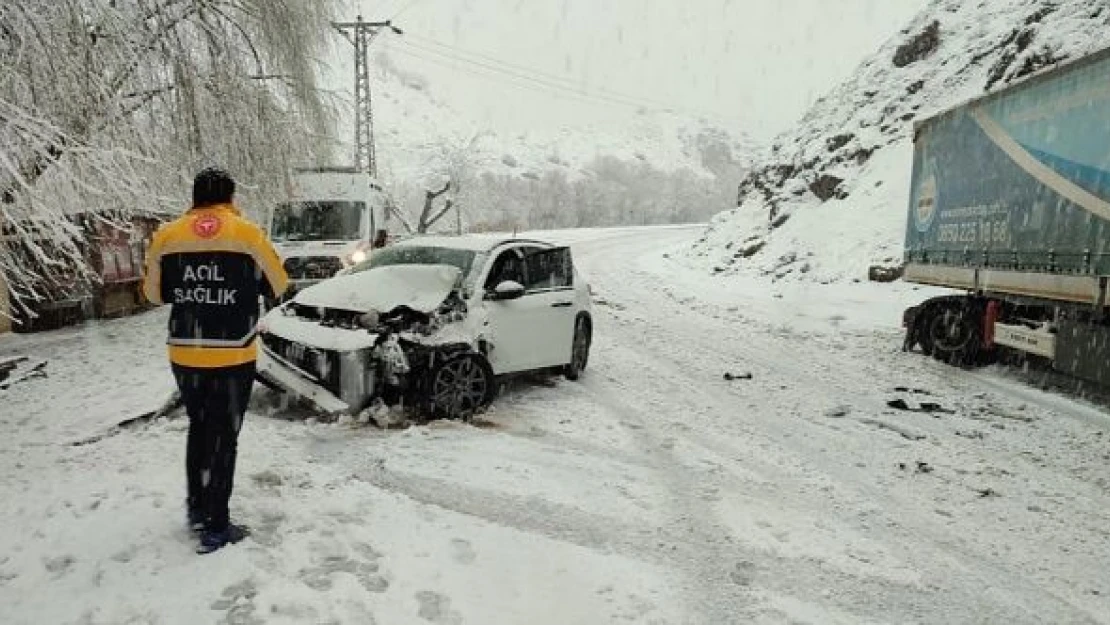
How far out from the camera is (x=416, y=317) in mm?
7027

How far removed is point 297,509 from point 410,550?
0.88 meters

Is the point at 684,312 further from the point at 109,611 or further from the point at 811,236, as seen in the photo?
the point at 109,611

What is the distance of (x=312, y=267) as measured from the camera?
46.3 ft

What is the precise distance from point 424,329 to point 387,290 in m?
0.75

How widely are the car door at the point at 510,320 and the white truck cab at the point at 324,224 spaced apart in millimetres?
6808

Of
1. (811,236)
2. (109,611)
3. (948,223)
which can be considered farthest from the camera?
(811,236)

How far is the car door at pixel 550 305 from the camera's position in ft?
27.2

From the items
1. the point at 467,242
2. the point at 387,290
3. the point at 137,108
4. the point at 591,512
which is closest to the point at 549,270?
the point at 467,242

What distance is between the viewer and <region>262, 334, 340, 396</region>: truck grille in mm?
6641

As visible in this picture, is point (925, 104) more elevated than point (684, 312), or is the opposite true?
point (925, 104)

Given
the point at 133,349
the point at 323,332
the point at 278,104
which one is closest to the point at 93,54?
the point at 323,332

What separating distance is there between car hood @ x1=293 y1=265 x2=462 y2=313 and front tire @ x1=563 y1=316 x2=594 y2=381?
1.98m

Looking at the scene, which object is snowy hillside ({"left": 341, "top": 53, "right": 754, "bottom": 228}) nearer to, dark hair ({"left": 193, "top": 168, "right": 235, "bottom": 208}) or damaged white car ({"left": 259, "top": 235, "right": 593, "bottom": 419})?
damaged white car ({"left": 259, "top": 235, "right": 593, "bottom": 419})

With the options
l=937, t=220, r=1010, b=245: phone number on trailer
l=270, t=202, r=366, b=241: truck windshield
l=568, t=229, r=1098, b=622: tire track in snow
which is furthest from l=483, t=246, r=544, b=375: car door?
l=270, t=202, r=366, b=241: truck windshield
